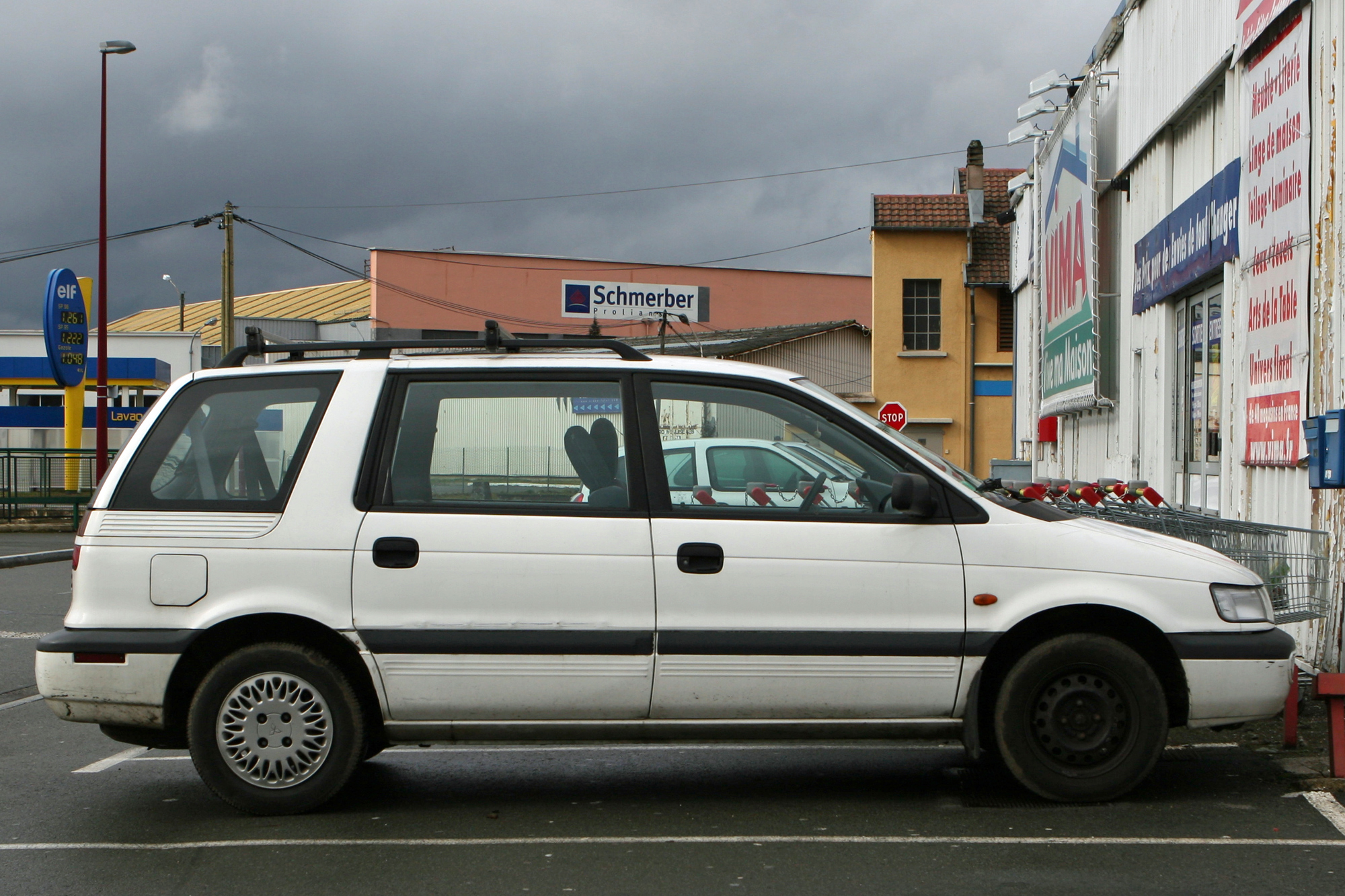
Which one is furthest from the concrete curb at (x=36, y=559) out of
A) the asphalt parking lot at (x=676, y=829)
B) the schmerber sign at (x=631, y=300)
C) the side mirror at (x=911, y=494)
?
the schmerber sign at (x=631, y=300)

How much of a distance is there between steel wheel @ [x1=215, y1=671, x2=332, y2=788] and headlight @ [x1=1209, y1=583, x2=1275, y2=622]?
11.7 ft

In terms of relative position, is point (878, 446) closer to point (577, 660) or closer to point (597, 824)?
point (577, 660)

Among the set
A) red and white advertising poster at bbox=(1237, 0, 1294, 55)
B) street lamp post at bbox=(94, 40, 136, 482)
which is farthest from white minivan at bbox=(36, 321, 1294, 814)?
street lamp post at bbox=(94, 40, 136, 482)

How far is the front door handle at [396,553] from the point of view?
17.2 feet

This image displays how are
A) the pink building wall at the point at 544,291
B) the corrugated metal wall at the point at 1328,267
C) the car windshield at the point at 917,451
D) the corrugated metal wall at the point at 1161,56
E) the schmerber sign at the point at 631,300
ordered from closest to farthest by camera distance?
the car windshield at the point at 917,451, the corrugated metal wall at the point at 1328,267, the corrugated metal wall at the point at 1161,56, the pink building wall at the point at 544,291, the schmerber sign at the point at 631,300

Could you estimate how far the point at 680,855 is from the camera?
15.8 feet

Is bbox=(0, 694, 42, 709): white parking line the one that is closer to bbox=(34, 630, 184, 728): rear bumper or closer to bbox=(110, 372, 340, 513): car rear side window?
bbox=(34, 630, 184, 728): rear bumper

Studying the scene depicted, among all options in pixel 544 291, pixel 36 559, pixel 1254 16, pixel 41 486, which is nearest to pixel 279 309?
pixel 544 291

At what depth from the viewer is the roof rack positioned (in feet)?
18.3

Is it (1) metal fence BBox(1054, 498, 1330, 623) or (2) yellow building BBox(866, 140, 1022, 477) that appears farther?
(2) yellow building BBox(866, 140, 1022, 477)

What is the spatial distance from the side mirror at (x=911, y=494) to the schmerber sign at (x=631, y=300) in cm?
5613

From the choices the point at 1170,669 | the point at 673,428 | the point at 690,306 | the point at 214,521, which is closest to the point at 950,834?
the point at 1170,669

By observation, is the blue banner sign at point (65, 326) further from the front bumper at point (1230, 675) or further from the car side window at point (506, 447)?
the front bumper at point (1230, 675)

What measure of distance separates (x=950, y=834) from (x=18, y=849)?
3542 millimetres
